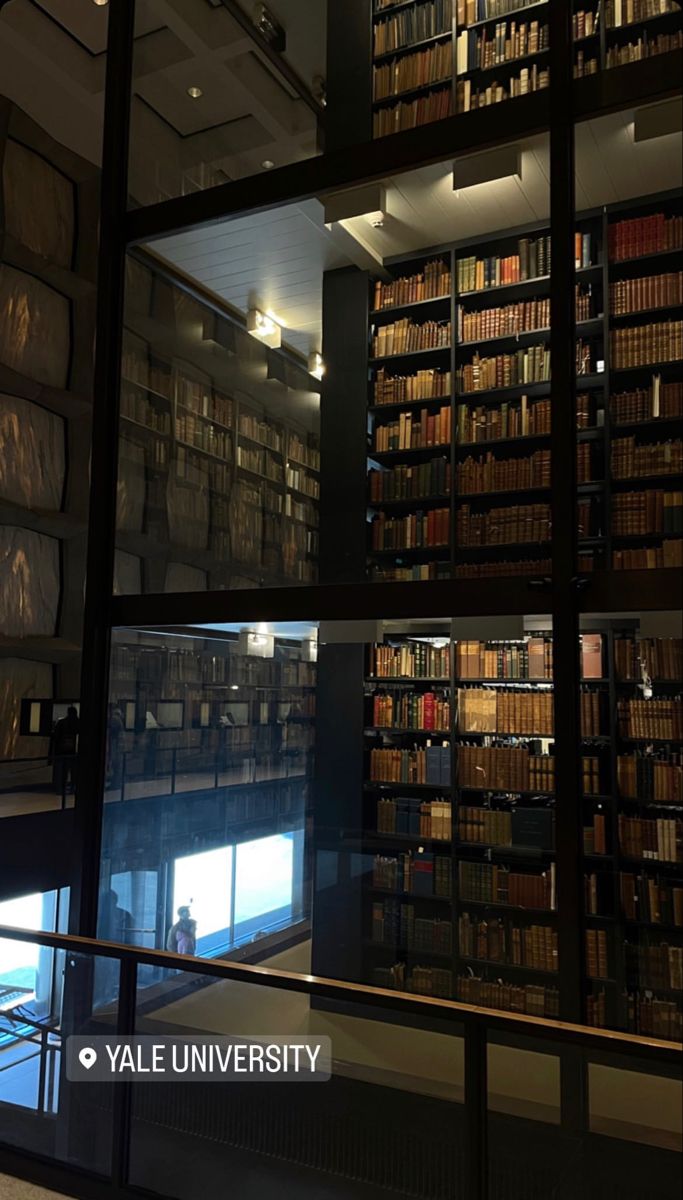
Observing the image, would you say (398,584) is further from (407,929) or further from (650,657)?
(407,929)

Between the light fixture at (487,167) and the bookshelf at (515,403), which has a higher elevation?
the light fixture at (487,167)

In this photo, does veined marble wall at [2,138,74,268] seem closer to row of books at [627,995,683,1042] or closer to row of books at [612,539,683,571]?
row of books at [612,539,683,571]

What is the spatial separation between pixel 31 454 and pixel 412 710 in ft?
10.4

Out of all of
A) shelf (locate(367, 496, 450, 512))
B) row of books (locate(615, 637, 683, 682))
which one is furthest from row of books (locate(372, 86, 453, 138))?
row of books (locate(615, 637, 683, 682))

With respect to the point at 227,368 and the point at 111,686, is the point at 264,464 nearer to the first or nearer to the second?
the point at 227,368

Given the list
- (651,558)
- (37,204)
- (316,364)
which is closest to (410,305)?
(316,364)

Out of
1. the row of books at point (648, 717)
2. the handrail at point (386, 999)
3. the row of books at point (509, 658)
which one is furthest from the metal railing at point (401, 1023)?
the row of books at point (509, 658)

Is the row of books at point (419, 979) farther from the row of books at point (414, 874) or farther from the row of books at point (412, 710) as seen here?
the row of books at point (412, 710)

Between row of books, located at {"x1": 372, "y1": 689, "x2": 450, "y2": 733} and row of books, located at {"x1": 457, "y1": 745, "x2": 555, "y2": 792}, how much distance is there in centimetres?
20

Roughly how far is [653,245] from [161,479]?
6.50ft

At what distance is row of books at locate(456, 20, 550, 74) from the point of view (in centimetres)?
293

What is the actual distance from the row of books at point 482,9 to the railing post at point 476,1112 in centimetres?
329

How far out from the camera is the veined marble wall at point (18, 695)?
4.86 metres

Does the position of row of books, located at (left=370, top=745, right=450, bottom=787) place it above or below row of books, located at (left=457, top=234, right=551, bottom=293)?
below
